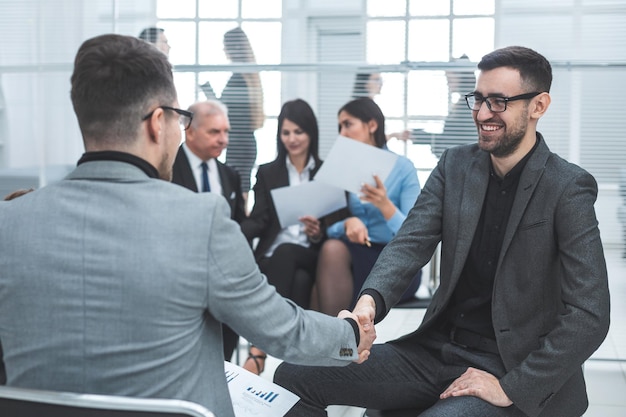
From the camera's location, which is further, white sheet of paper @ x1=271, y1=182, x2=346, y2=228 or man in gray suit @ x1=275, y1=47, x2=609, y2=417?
white sheet of paper @ x1=271, y1=182, x2=346, y2=228

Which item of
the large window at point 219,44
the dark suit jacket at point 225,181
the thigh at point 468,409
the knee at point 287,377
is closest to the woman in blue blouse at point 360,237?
the dark suit jacket at point 225,181

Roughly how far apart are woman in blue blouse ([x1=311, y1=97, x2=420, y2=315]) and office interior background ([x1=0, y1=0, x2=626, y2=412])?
2.50 ft

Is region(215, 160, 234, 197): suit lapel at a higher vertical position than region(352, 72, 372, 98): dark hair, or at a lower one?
lower

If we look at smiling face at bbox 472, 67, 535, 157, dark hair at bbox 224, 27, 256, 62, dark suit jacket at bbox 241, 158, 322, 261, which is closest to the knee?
smiling face at bbox 472, 67, 535, 157

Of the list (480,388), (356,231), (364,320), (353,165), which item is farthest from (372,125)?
(480,388)

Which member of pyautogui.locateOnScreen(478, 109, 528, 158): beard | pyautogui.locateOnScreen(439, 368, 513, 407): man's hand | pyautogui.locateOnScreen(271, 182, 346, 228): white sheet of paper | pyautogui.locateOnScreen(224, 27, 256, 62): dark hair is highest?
pyautogui.locateOnScreen(224, 27, 256, 62): dark hair

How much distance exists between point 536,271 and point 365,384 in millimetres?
533

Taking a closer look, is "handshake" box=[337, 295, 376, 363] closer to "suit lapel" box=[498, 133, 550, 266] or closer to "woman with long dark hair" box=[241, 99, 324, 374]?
"suit lapel" box=[498, 133, 550, 266]

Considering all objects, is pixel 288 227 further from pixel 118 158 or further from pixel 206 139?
pixel 118 158

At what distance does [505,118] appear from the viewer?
2154 millimetres

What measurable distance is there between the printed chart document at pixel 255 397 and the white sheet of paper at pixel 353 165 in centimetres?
176

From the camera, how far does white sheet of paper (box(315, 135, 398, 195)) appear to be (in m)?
3.56

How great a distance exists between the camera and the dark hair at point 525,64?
2.16m

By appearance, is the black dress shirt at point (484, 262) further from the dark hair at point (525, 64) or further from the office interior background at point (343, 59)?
the office interior background at point (343, 59)
